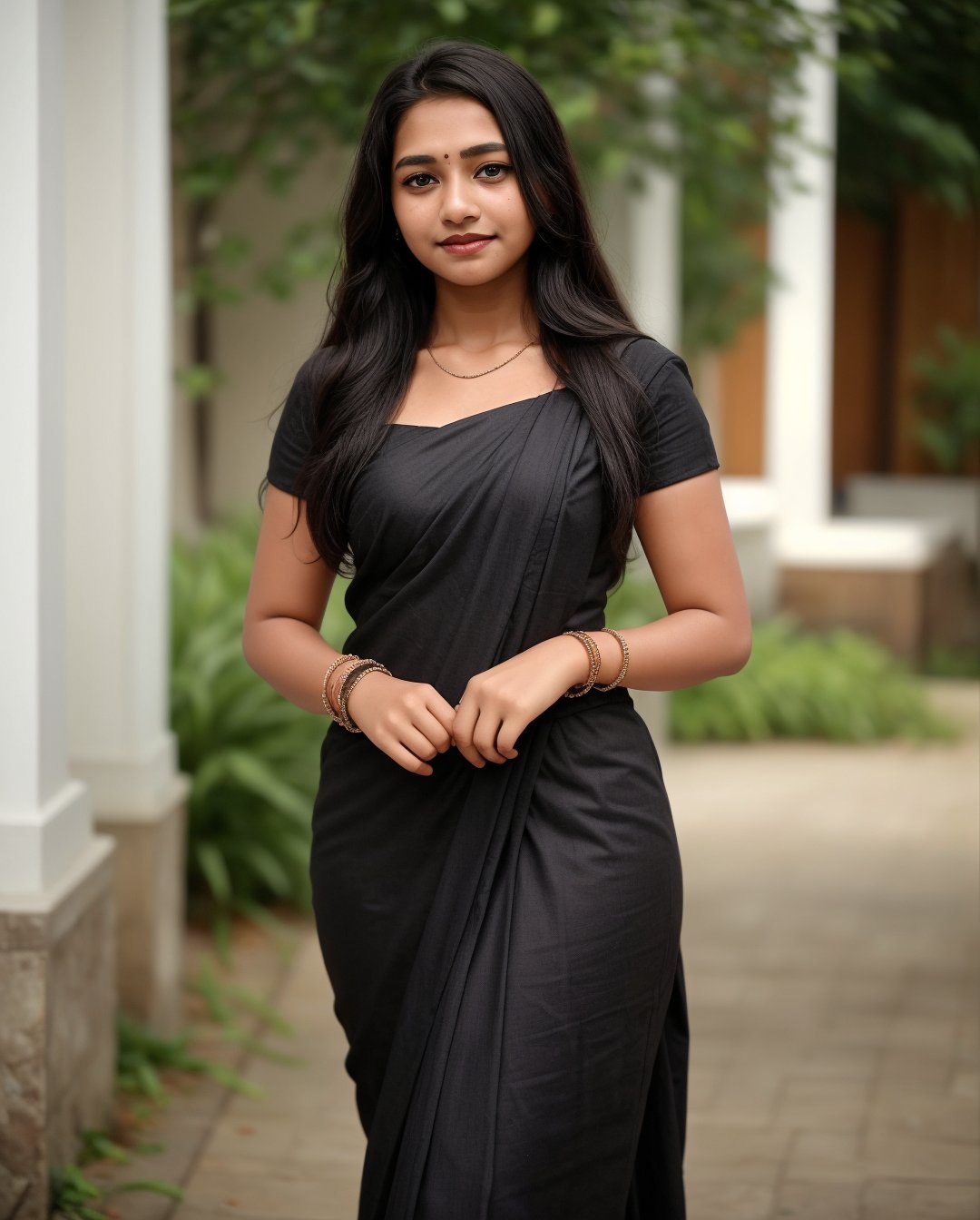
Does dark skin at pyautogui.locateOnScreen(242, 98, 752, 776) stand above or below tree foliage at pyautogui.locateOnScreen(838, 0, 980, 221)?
below

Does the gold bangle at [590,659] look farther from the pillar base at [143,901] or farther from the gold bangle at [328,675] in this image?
the pillar base at [143,901]

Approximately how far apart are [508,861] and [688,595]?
0.43 meters

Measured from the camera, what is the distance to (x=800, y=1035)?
4.49 meters

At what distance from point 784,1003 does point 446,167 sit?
3.14 meters

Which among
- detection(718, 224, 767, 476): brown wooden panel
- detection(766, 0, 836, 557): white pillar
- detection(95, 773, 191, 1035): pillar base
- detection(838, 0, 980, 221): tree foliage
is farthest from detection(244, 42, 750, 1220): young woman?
detection(718, 224, 767, 476): brown wooden panel

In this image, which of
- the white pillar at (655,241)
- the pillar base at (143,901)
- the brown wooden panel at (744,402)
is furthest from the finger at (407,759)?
the brown wooden panel at (744,402)

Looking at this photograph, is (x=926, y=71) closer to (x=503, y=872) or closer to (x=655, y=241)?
(x=655, y=241)

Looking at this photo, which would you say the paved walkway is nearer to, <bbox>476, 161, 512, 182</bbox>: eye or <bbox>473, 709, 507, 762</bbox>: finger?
<bbox>473, 709, 507, 762</bbox>: finger

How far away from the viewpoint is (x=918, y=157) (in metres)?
11.1

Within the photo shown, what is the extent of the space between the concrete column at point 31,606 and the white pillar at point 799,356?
703cm

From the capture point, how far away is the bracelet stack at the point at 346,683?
2.27m

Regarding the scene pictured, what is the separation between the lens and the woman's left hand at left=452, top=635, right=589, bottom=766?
2111 mm

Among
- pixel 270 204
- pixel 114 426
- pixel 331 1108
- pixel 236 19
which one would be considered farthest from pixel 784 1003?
pixel 270 204

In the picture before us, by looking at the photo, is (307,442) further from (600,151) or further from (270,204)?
(270,204)
